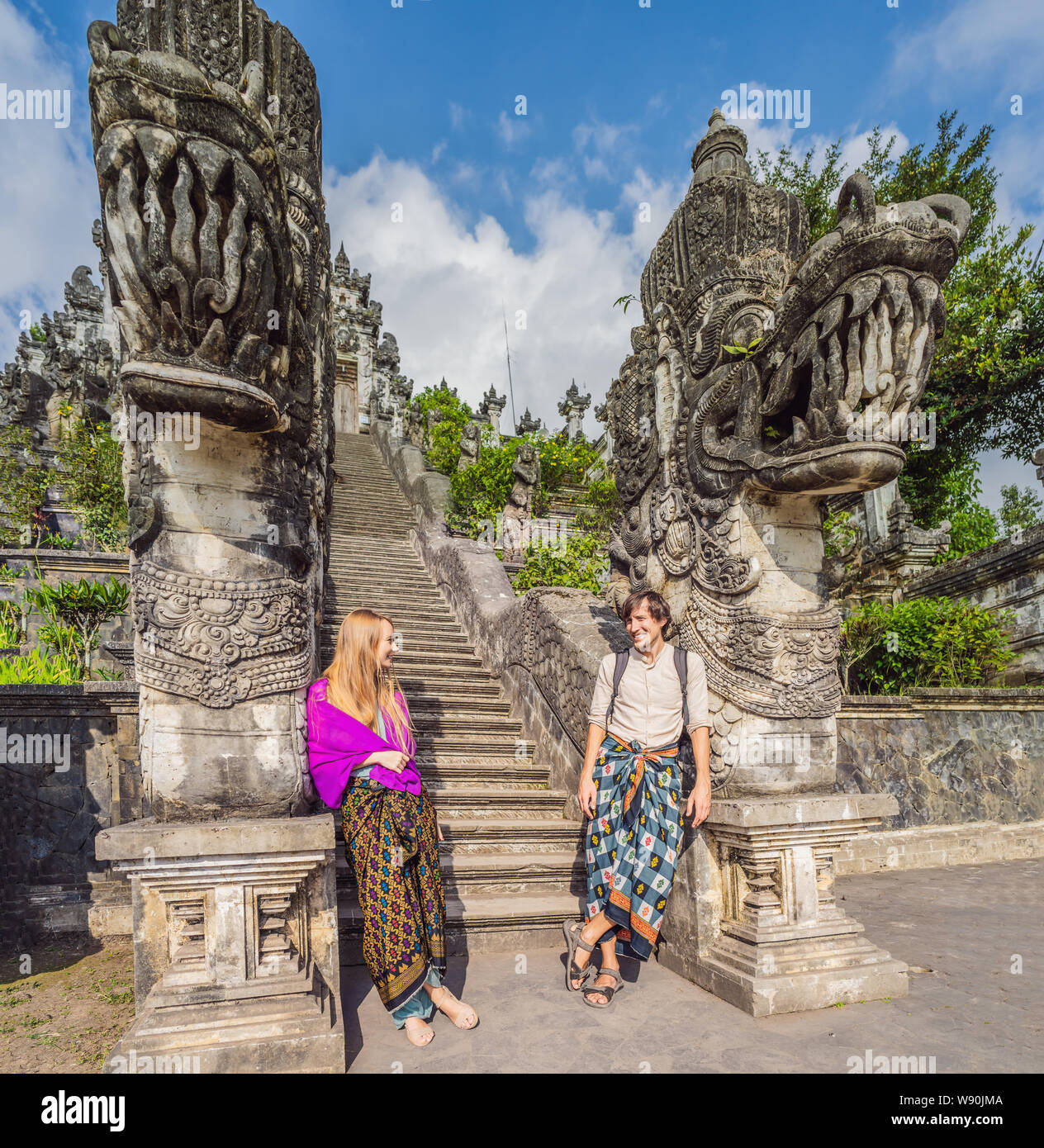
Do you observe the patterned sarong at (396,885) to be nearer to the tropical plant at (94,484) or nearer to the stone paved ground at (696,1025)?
the stone paved ground at (696,1025)

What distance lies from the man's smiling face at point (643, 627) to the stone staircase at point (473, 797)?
1654 millimetres

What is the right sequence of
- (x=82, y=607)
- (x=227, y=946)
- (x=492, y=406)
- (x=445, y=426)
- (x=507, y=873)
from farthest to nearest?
1. (x=492, y=406)
2. (x=445, y=426)
3. (x=82, y=607)
4. (x=507, y=873)
5. (x=227, y=946)

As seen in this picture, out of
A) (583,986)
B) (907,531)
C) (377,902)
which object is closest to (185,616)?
(377,902)

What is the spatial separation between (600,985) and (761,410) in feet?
8.97

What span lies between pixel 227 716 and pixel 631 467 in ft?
9.23

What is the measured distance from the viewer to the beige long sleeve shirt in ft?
10.5

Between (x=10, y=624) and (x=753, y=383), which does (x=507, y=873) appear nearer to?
(x=753, y=383)

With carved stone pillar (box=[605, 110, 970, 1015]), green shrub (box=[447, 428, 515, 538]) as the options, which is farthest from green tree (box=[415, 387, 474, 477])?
carved stone pillar (box=[605, 110, 970, 1015])

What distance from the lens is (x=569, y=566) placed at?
9430 mm

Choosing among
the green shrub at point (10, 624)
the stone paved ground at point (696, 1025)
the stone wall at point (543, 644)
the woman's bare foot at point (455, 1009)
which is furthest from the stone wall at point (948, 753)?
the green shrub at point (10, 624)

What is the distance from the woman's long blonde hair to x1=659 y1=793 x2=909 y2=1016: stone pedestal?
62.6 inches

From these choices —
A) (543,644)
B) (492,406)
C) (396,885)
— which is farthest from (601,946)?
(492,406)
